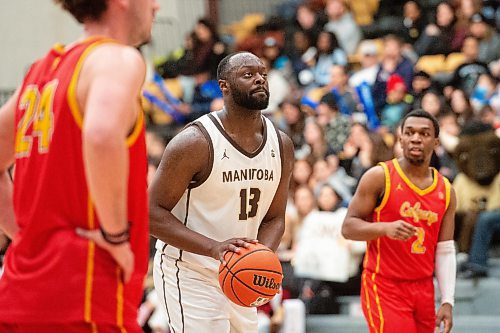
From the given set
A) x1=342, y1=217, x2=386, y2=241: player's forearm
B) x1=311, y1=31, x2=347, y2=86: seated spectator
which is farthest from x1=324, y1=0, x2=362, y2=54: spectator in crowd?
x1=342, y1=217, x2=386, y2=241: player's forearm

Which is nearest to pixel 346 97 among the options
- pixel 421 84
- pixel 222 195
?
pixel 421 84

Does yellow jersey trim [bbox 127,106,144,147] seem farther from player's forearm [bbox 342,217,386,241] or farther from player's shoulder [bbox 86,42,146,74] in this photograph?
player's forearm [bbox 342,217,386,241]

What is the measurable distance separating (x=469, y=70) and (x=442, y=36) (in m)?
1.41

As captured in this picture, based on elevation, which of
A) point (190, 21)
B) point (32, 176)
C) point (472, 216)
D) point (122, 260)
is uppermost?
point (190, 21)

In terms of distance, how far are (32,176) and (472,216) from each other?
6.99 m

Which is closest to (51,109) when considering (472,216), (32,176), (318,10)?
(32,176)

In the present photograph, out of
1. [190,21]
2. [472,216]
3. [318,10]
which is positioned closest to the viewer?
[472,216]

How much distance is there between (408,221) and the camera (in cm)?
581

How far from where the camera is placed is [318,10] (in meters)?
15.4

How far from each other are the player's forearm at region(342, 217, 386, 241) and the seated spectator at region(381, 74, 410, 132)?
5801 millimetres

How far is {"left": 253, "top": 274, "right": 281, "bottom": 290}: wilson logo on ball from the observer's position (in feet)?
15.4

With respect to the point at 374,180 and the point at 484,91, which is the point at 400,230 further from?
the point at 484,91

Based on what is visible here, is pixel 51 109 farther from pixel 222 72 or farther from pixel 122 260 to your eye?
pixel 222 72

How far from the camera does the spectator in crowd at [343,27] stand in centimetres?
1438
